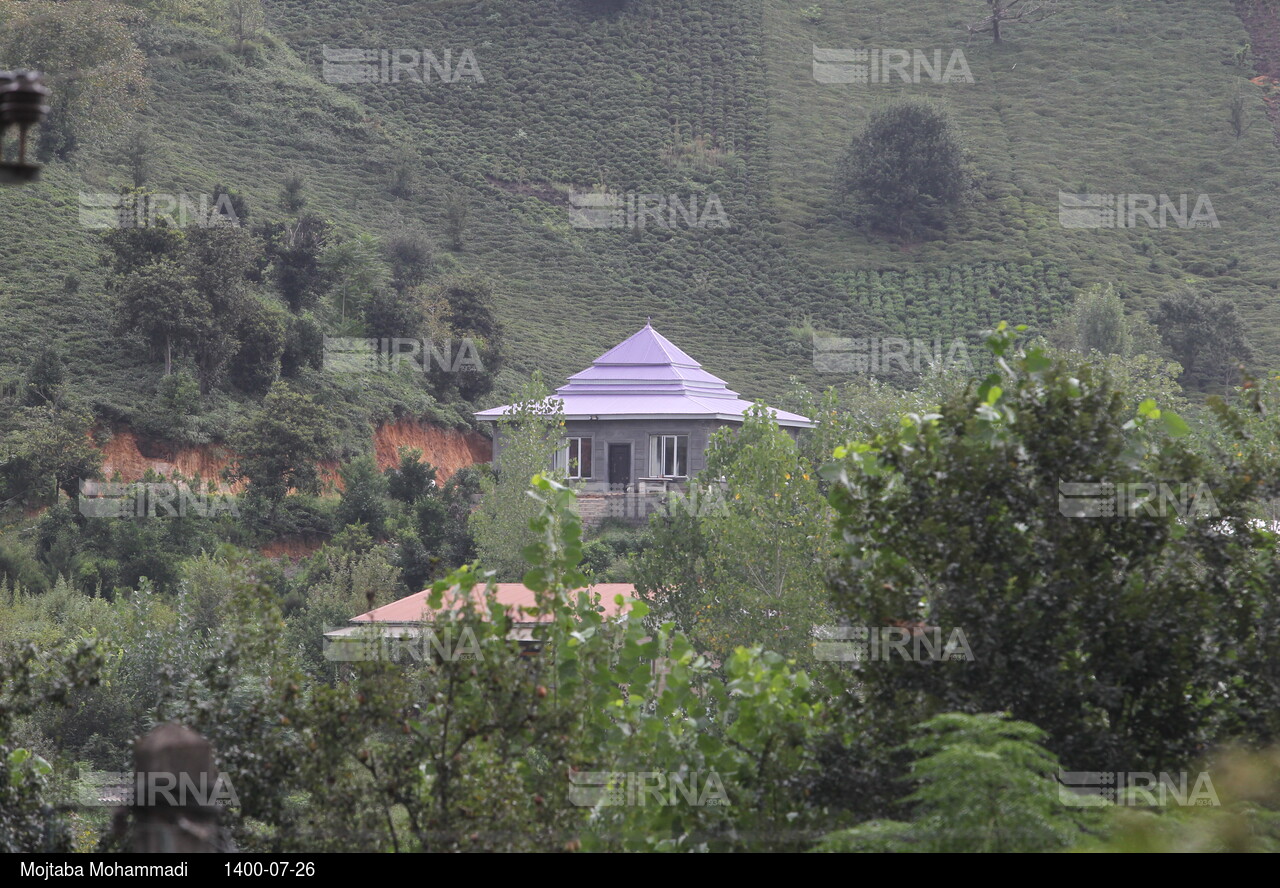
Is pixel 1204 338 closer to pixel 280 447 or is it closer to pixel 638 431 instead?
pixel 638 431

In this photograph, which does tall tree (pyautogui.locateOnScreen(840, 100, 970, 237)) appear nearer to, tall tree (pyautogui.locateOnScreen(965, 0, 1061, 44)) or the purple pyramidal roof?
tall tree (pyautogui.locateOnScreen(965, 0, 1061, 44))

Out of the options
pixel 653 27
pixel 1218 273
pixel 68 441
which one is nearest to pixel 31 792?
pixel 68 441

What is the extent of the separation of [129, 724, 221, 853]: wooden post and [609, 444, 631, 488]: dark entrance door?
34.1m

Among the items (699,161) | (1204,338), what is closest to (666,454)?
(1204,338)

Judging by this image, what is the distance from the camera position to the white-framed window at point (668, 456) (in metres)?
37.6

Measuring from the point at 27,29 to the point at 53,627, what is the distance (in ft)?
103

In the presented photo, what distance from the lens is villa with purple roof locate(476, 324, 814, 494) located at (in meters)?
37.1

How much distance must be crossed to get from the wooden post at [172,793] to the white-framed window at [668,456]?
3388 centimetres

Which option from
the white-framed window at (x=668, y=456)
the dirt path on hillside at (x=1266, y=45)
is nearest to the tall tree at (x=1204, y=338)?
the dirt path on hillside at (x=1266, y=45)

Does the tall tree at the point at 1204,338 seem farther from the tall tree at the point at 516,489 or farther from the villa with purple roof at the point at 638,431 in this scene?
the tall tree at the point at 516,489

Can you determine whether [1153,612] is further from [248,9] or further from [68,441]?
[248,9]

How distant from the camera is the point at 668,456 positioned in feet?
124

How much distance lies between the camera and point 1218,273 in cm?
6500

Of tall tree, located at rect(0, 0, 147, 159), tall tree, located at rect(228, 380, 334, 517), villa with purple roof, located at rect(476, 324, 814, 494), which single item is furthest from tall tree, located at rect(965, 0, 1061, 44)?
tall tree, located at rect(228, 380, 334, 517)
